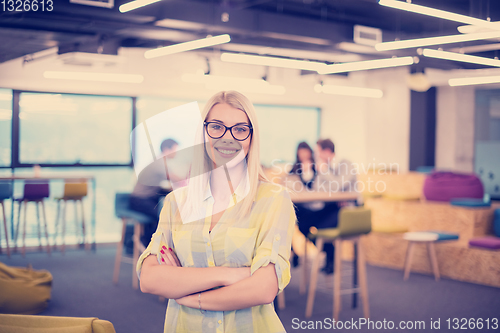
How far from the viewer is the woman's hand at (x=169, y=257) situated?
1.31m

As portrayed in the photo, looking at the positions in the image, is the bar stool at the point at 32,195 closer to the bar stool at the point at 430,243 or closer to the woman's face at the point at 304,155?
the woman's face at the point at 304,155

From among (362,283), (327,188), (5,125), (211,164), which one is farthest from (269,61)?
(211,164)

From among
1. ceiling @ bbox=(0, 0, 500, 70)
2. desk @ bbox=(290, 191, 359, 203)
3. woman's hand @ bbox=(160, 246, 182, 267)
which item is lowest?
desk @ bbox=(290, 191, 359, 203)

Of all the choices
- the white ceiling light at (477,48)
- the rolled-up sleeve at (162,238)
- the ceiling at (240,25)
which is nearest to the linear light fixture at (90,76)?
the ceiling at (240,25)

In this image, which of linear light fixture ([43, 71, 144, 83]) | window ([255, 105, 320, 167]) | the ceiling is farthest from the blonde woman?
window ([255, 105, 320, 167])

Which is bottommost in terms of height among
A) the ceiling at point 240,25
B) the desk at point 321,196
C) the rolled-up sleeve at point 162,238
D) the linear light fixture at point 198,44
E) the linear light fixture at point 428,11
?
the desk at point 321,196

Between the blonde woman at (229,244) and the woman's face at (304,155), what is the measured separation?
3702 millimetres

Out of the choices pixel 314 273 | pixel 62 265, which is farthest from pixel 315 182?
pixel 62 265

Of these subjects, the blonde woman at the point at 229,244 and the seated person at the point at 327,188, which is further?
the seated person at the point at 327,188

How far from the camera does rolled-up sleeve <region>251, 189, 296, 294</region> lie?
48.6 inches

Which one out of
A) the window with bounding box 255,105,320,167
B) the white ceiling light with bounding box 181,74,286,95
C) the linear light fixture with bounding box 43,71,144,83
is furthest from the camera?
the window with bounding box 255,105,320,167

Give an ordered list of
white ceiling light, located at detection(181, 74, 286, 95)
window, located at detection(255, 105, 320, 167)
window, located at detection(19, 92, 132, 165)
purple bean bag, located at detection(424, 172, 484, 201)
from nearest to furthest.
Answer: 1. purple bean bag, located at detection(424, 172, 484, 201)
2. white ceiling light, located at detection(181, 74, 286, 95)
3. window, located at detection(19, 92, 132, 165)
4. window, located at detection(255, 105, 320, 167)

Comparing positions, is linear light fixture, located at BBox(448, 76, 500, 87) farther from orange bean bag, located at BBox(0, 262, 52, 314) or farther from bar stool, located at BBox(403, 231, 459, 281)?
orange bean bag, located at BBox(0, 262, 52, 314)

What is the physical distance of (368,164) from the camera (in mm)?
9562
